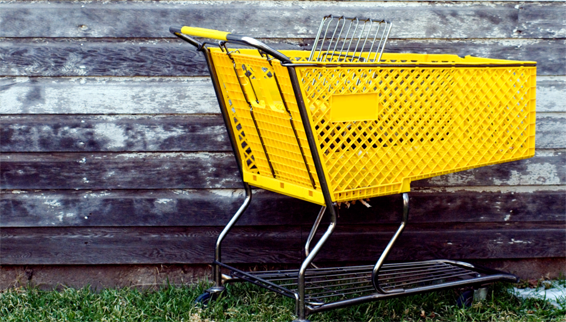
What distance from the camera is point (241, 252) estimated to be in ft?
10.0

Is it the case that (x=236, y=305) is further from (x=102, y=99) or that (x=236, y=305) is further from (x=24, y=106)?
(x=24, y=106)

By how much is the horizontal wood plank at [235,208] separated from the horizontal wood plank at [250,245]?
0.06m

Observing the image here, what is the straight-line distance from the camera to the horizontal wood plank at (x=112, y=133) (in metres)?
2.88

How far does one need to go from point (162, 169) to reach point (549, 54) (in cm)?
195

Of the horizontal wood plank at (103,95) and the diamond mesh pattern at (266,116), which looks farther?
the horizontal wood plank at (103,95)

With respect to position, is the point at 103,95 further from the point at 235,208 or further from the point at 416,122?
the point at 416,122

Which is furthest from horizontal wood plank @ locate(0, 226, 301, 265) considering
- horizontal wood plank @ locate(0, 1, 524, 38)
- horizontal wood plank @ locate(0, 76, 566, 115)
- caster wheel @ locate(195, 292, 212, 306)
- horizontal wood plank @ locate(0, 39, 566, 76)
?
horizontal wood plank @ locate(0, 1, 524, 38)

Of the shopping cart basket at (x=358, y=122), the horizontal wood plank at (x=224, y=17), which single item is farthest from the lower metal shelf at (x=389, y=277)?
the horizontal wood plank at (x=224, y=17)

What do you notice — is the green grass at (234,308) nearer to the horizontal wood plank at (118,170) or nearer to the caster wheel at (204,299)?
the caster wheel at (204,299)

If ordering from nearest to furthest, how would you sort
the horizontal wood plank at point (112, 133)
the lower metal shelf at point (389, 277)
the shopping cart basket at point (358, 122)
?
the shopping cart basket at point (358, 122), the lower metal shelf at point (389, 277), the horizontal wood plank at point (112, 133)

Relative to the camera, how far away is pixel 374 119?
7.13 ft

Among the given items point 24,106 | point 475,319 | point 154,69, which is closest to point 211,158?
point 154,69

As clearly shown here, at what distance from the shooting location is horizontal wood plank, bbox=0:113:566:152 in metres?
2.88

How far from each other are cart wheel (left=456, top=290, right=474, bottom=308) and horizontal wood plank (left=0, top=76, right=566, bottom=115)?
143 cm
